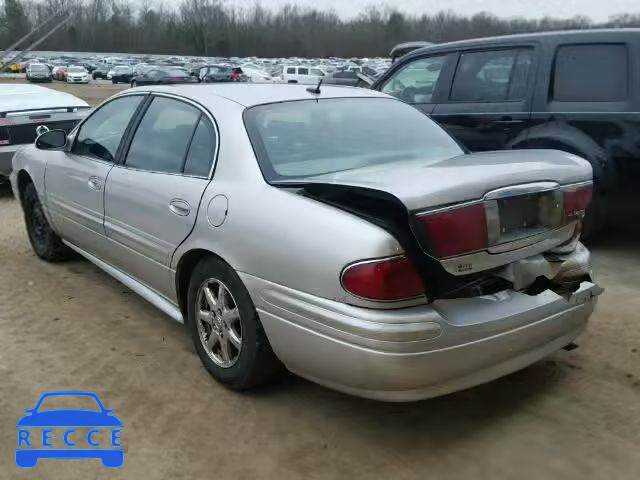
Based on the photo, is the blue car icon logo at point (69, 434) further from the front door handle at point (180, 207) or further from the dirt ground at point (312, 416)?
A: the front door handle at point (180, 207)

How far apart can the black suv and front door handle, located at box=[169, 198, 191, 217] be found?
336 centimetres

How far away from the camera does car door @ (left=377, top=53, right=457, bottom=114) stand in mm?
6336

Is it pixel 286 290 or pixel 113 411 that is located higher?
pixel 286 290

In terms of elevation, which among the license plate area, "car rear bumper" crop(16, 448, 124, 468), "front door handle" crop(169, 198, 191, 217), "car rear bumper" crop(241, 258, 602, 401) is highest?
the license plate area

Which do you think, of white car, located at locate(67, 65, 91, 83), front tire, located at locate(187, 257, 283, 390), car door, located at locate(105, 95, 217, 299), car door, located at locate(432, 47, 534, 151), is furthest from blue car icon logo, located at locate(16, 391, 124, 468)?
white car, located at locate(67, 65, 91, 83)

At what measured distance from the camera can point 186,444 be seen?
285cm

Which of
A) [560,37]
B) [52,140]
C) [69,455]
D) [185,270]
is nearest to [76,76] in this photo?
[52,140]

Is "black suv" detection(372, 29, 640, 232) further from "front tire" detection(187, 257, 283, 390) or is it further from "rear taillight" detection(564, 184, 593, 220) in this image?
"front tire" detection(187, 257, 283, 390)

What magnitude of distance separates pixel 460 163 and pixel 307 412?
1.40 metres

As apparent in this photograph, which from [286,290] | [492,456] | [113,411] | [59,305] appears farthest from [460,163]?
[59,305]

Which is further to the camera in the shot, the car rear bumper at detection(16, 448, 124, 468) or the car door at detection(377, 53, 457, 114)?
the car door at detection(377, 53, 457, 114)

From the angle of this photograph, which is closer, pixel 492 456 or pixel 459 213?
pixel 459 213

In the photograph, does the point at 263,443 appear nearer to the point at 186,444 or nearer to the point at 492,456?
the point at 186,444

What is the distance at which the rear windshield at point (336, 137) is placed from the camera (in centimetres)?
328
